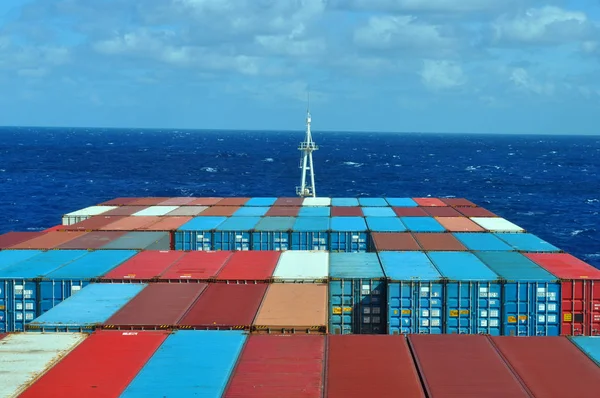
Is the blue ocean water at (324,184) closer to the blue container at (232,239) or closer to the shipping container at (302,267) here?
the blue container at (232,239)

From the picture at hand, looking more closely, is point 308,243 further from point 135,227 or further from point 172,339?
point 172,339

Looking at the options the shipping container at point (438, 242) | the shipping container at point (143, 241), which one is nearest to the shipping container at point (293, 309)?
the shipping container at point (438, 242)

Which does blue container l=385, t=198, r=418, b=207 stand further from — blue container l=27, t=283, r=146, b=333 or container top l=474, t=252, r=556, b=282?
blue container l=27, t=283, r=146, b=333

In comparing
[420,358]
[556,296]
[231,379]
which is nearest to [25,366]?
[231,379]

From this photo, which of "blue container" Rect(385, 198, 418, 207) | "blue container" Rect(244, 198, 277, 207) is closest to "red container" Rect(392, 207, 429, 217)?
"blue container" Rect(385, 198, 418, 207)

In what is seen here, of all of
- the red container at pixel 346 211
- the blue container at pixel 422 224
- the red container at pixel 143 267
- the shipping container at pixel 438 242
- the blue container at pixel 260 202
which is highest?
the blue container at pixel 260 202

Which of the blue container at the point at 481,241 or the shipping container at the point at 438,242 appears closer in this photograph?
the shipping container at the point at 438,242

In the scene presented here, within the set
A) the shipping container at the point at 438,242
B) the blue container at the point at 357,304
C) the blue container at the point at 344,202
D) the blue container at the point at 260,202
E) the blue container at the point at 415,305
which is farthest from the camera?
the blue container at the point at 344,202
